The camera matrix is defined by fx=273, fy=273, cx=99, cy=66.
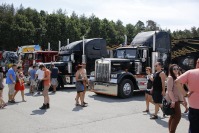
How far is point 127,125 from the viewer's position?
7637 mm

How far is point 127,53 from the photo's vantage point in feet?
46.7

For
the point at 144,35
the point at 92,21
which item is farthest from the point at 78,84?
the point at 92,21

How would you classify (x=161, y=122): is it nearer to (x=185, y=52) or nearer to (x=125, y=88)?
(x=125, y=88)

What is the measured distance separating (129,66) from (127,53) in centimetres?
87

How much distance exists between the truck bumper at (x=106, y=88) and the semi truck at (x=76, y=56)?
151 inches

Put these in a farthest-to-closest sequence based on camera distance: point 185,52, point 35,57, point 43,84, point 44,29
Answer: point 44,29
point 35,57
point 185,52
point 43,84

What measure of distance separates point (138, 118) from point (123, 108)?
5.61 ft

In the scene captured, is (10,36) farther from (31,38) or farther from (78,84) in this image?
(78,84)

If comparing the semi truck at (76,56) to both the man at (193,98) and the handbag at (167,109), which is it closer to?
the handbag at (167,109)

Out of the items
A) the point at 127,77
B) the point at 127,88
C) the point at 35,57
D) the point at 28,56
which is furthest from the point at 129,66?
the point at 28,56

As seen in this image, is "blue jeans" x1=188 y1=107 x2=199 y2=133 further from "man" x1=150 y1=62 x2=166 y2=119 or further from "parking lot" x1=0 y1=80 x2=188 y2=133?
"man" x1=150 y1=62 x2=166 y2=119

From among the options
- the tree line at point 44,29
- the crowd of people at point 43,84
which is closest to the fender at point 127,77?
the crowd of people at point 43,84

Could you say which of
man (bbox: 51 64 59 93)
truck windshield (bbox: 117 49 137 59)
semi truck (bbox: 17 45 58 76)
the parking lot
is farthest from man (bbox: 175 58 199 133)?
semi truck (bbox: 17 45 58 76)

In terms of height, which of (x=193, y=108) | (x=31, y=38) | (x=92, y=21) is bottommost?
(x=193, y=108)
